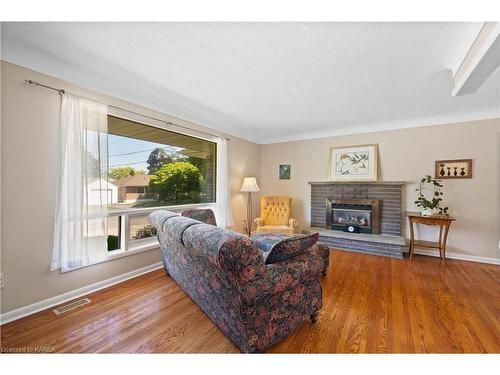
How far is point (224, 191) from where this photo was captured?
14.3ft

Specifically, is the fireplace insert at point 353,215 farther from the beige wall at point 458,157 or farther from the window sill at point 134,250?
the window sill at point 134,250

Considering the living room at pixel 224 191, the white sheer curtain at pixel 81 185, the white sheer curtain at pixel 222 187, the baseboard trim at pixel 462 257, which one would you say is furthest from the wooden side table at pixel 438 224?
the white sheer curtain at pixel 81 185

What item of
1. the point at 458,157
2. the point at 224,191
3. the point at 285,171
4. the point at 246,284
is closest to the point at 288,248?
the point at 246,284

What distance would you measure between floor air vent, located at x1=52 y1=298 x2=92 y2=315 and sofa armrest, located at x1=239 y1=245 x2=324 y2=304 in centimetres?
199

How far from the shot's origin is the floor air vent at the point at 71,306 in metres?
A: 2.14

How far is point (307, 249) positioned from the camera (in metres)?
1.84

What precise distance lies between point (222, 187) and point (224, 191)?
9cm

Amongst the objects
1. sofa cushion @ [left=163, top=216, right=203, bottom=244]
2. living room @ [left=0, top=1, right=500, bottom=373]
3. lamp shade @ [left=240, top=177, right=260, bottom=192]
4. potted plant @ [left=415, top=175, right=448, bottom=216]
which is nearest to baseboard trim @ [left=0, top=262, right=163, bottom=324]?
living room @ [left=0, top=1, right=500, bottom=373]

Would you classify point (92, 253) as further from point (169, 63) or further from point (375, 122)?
point (375, 122)

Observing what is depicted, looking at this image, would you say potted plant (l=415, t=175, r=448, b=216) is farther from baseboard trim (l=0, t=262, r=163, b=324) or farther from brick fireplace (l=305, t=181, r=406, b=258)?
baseboard trim (l=0, t=262, r=163, b=324)

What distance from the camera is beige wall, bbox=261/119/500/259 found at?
3.59 m
